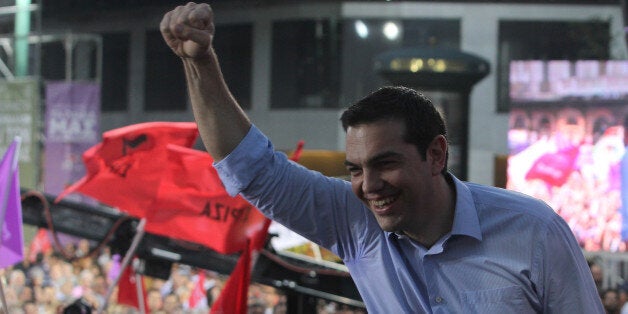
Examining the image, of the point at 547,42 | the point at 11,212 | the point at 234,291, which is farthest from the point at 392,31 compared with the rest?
the point at 11,212

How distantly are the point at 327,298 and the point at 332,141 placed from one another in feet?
11.5

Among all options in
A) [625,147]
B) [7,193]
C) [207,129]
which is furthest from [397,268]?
[625,147]

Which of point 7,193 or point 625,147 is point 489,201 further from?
point 625,147

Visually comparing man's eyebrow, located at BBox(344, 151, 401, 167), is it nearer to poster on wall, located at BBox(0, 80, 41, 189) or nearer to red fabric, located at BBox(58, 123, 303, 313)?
red fabric, located at BBox(58, 123, 303, 313)

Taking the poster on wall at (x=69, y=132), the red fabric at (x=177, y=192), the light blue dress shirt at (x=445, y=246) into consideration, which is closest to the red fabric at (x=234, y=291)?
the red fabric at (x=177, y=192)

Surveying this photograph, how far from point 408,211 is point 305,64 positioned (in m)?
8.51

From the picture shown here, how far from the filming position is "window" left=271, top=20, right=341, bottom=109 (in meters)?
10.3

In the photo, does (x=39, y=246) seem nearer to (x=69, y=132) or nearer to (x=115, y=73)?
(x=69, y=132)

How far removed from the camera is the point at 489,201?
Result: 2.15 m

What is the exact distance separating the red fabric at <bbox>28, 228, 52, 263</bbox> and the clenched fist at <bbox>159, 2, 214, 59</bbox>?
9.30 m

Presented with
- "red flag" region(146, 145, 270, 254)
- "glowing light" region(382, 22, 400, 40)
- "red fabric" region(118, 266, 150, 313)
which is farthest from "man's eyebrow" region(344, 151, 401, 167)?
"glowing light" region(382, 22, 400, 40)

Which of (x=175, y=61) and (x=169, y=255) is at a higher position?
(x=175, y=61)

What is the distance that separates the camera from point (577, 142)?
371 inches

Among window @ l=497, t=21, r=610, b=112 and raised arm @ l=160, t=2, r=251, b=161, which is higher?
window @ l=497, t=21, r=610, b=112
